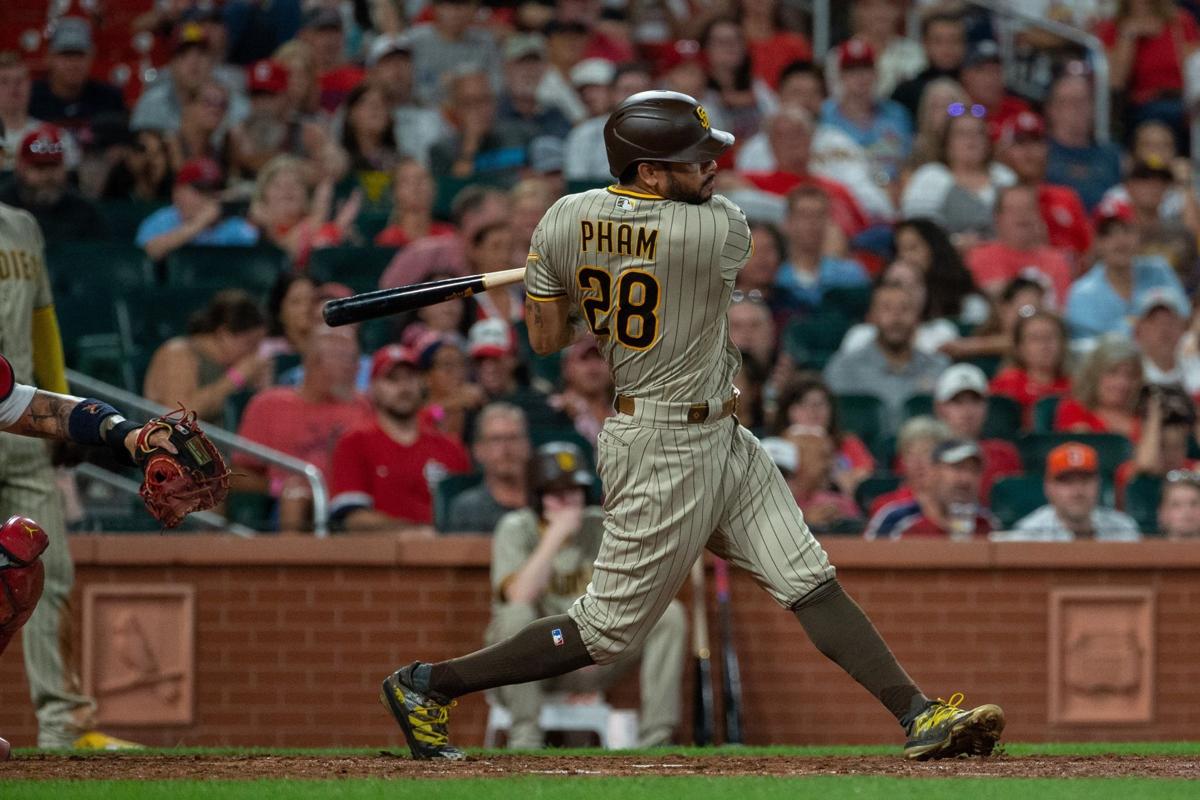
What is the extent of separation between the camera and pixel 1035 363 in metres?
9.41

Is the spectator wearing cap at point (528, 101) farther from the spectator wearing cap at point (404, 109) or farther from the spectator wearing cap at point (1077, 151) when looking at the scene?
the spectator wearing cap at point (1077, 151)

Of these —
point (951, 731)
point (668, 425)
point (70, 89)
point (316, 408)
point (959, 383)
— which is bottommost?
point (951, 731)

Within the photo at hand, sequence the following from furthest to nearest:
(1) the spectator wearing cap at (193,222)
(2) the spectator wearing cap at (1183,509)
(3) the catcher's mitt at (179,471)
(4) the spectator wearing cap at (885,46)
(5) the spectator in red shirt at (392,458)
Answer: (4) the spectator wearing cap at (885,46)
(1) the spectator wearing cap at (193,222)
(5) the spectator in red shirt at (392,458)
(2) the spectator wearing cap at (1183,509)
(3) the catcher's mitt at (179,471)

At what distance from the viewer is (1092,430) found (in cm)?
898

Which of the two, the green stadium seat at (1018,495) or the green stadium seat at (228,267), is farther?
the green stadium seat at (228,267)

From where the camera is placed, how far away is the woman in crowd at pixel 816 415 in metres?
8.66

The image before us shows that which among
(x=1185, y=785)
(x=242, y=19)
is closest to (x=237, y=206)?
(x=242, y=19)

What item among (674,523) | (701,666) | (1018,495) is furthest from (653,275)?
(1018,495)

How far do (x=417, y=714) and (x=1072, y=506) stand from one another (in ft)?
12.7

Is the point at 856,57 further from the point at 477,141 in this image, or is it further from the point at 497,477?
the point at 497,477

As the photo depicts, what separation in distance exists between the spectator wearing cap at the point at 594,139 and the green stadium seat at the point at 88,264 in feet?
8.10

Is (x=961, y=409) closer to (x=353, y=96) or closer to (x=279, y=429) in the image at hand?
(x=279, y=429)

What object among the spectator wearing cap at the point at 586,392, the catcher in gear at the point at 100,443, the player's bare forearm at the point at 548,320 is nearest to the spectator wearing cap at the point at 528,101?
the spectator wearing cap at the point at 586,392

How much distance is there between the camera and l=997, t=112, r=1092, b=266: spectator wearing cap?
11117 mm
